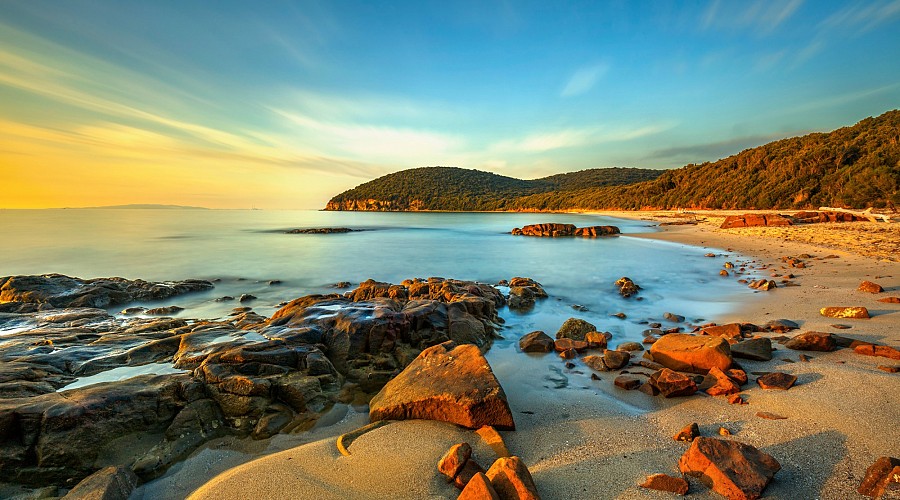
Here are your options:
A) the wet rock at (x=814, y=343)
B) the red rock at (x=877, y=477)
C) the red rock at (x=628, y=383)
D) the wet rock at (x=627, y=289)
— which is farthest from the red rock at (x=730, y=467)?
the wet rock at (x=627, y=289)

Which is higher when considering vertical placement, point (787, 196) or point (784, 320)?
point (787, 196)

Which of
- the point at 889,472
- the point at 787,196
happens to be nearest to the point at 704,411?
the point at 889,472

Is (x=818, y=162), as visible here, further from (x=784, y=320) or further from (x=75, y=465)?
(x=75, y=465)

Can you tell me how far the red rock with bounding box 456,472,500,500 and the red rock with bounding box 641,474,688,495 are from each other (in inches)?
44.5

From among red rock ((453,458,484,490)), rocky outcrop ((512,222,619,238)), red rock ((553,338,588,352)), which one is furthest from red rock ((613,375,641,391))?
rocky outcrop ((512,222,619,238))

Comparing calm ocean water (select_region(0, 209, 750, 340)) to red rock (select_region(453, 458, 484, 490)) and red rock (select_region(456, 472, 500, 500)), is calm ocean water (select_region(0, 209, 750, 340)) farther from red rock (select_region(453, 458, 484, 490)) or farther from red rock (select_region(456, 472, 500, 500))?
red rock (select_region(456, 472, 500, 500))

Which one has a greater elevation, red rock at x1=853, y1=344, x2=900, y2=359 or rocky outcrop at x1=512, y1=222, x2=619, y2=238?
red rock at x1=853, y1=344, x2=900, y2=359

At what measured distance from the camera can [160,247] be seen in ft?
86.8

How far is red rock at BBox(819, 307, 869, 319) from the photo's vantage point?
244 inches

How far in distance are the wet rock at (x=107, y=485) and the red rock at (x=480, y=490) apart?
8.84 feet

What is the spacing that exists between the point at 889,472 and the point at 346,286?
13.2 metres

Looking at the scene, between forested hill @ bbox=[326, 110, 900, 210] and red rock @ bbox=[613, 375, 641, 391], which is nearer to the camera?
red rock @ bbox=[613, 375, 641, 391]

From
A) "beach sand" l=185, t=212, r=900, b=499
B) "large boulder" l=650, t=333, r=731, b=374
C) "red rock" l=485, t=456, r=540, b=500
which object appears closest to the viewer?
"red rock" l=485, t=456, r=540, b=500

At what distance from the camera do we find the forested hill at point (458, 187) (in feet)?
417
